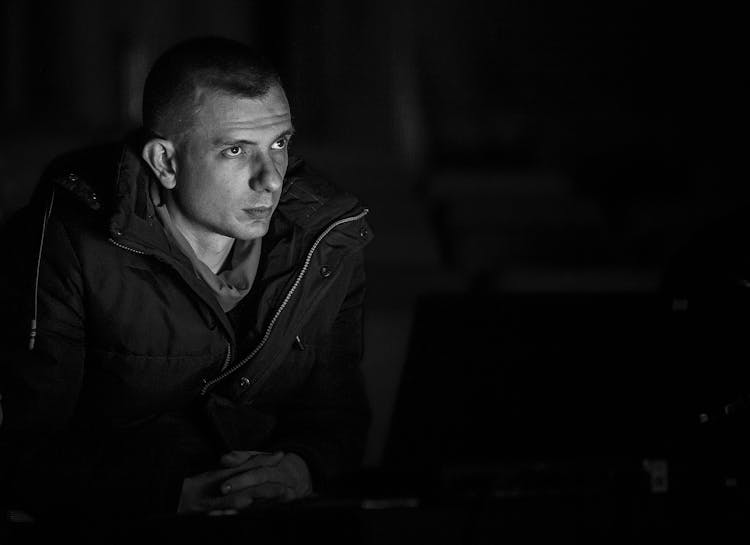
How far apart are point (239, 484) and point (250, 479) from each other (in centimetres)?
2

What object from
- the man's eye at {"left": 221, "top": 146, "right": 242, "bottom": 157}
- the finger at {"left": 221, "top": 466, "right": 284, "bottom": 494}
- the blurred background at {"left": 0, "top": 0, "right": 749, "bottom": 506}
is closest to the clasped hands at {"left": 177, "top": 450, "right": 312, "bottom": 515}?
the finger at {"left": 221, "top": 466, "right": 284, "bottom": 494}

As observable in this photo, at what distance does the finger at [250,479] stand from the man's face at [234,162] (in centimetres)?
27

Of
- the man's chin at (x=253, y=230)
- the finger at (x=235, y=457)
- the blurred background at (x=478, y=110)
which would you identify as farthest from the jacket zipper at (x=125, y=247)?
the blurred background at (x=478, y=110)

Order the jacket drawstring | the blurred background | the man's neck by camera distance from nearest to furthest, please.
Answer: the jacket drawstring
the man's neck
the blurred background

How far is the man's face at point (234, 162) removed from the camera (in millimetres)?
1089

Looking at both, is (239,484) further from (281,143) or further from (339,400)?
(281,143)

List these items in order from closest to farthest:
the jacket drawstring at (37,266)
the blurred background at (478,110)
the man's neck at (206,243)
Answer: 1. the jacket drawstring at (37,266)
2. the man's neck at (206,243)
3. the blurred background at (478,110)

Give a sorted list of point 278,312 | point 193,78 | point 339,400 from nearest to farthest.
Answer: point 193,78 → point 278,312 → point 339,400

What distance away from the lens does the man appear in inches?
42.6

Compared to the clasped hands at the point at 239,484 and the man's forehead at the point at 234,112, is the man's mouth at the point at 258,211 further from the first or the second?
the clasped hands at the point at 239,484

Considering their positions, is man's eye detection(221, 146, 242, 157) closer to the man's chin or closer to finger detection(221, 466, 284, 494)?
the man's chin

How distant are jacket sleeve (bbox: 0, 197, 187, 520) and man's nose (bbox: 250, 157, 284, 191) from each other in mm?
214

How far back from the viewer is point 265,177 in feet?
3.65

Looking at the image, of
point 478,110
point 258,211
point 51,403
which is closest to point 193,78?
point 258,211
